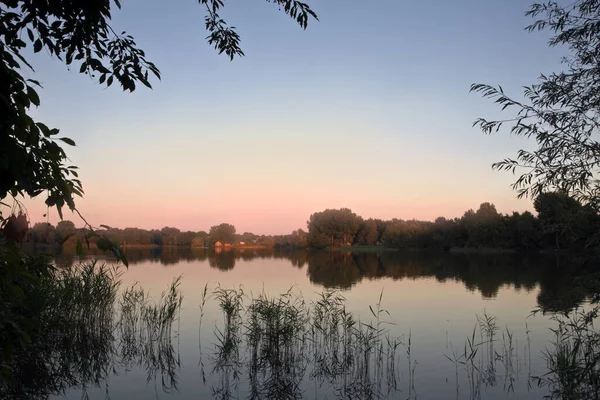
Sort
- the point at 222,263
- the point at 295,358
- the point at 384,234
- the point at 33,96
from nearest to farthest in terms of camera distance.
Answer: the point at 33,96 → the point at 295,358 → the point at 222,263 → the point at 384,234

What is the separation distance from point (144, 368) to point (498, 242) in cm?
7039

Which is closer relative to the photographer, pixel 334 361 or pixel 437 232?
pixel 334 361

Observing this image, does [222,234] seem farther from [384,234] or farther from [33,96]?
[33,96]

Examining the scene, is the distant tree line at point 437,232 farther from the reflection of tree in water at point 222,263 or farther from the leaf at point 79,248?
the leaf at point 79,248

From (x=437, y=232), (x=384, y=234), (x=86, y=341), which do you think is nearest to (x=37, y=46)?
(x=86, y=341)

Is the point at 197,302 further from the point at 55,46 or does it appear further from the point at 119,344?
the point at 55,46

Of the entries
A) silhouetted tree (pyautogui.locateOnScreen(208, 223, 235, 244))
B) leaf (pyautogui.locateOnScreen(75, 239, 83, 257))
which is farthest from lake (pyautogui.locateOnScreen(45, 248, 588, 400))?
silhouetted tree (pyautogui.locateOnScreen(208, 223, 235, 244))

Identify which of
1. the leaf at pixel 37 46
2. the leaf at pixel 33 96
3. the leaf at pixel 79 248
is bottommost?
the leaf at pixel 79 248

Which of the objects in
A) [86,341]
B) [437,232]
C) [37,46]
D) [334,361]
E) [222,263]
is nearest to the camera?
[37,46]

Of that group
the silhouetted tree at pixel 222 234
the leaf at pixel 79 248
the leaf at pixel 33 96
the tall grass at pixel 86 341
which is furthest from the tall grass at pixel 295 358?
the silhouetted tree at pixel 222 234

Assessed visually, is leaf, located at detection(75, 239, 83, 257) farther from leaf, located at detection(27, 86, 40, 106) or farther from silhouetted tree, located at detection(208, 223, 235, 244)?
silhouetted tree, located at detection(208, 223, 235, 244)

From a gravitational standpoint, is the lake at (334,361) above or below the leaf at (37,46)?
below

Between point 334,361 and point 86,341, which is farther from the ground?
point 86,341

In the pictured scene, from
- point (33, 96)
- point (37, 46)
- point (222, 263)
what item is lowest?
point (222, 263)
